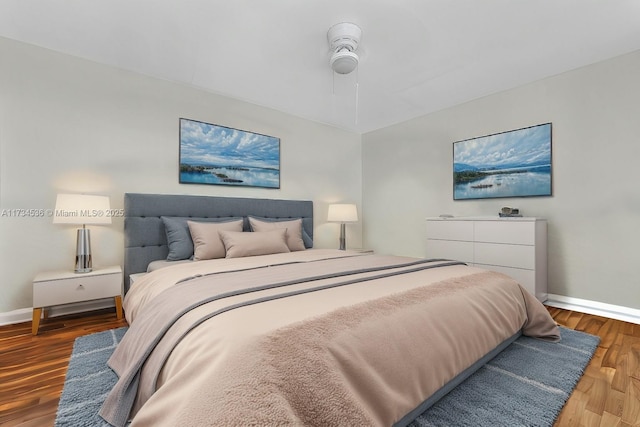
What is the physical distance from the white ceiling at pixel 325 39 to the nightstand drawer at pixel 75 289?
196 centimetres

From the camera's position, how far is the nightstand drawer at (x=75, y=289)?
2.23 meters

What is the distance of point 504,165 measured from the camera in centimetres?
339

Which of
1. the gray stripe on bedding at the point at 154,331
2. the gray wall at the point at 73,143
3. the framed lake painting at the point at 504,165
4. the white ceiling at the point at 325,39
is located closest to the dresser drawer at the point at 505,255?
the framed lake painting at the point at 504,165

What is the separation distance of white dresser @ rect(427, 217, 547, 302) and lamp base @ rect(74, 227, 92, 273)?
355 centimetres

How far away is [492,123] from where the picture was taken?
3.51 m

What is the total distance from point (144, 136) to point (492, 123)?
12.6ft

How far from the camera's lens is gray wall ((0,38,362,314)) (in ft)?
7.98

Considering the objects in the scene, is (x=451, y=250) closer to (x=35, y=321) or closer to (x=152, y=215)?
(x=152, y=215)

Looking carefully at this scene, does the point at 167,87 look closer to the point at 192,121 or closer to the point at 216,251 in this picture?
the point at 192,121

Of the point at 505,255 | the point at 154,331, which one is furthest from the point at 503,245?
the point at 154,331

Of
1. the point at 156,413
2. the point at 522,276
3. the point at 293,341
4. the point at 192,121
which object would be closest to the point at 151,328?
the point at 156,413

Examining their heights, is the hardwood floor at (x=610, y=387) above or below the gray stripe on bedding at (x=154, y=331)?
below

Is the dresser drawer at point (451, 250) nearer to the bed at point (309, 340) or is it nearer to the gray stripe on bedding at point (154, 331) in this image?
the bed at point (309, 340)

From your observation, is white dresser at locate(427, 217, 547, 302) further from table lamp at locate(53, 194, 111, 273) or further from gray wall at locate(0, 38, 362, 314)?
table lamp at locate(53, 194, 111, 273)
